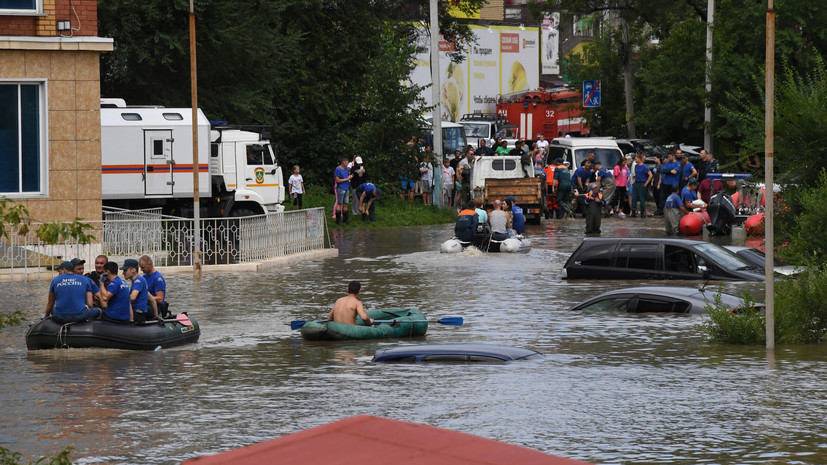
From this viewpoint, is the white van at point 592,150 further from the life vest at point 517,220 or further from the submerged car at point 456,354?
the submerged car at point 456,354

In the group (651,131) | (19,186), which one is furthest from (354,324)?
(651,131)

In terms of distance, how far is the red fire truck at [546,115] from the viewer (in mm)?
66750

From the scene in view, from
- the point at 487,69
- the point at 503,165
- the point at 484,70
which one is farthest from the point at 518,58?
the point at 503,165

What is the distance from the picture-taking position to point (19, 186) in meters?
27.4

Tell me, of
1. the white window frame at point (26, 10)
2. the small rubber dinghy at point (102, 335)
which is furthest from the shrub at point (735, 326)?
the white window frame at point (26, 10)

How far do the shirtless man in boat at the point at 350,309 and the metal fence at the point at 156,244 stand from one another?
8.49 m

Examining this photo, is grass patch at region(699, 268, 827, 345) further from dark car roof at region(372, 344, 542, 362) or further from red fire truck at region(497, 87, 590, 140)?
red fire truck at region(497, 87, 590, 140)

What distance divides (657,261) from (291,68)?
24.9 m

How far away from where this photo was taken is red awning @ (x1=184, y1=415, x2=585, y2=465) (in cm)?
495

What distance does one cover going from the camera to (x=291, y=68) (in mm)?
47062

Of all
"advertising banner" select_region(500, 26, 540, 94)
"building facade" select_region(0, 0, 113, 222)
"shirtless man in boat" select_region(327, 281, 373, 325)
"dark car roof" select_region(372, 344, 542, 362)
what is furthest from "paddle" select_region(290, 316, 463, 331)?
"advertising banner" select_region(500, 26, 540, 94)

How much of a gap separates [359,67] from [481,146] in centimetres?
600

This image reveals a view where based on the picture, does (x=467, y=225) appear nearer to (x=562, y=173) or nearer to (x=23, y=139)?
(x=23, y=139)

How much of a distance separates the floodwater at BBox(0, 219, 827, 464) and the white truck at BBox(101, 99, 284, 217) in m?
9.61
